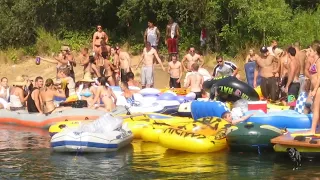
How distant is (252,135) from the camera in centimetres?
1128

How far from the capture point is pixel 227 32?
73.9 ft

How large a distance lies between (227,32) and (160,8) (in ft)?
9.20

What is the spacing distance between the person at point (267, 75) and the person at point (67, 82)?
473cm

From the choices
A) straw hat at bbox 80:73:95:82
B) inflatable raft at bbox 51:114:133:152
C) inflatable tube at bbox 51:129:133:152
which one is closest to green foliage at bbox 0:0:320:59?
straw hat at bbox 80:73:95:82

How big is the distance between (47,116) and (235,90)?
4.22 m

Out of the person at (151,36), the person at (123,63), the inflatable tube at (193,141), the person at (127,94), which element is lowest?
the inflatable tube at (193,141)

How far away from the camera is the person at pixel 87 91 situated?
15614mm

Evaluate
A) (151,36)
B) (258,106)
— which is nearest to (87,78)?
(151,36)

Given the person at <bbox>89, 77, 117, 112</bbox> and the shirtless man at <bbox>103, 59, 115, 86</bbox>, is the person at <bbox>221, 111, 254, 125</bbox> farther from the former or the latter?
the shirtless man at <bbox>103, 59, 115, 86</bbox>

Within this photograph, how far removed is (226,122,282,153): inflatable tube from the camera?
11.3 m

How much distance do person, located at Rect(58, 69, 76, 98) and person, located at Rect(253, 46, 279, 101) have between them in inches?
186

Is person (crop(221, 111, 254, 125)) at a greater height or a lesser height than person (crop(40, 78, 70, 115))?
lesser

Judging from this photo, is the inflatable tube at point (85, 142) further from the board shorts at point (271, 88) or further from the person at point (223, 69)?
the person at point (223, 69)

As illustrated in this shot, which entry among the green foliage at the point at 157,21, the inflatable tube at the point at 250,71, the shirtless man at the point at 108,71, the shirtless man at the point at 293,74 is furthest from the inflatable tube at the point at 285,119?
the green foliage at the point at 157,21
